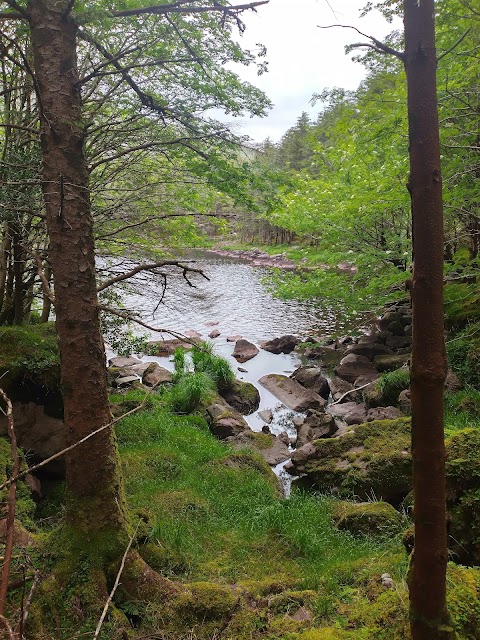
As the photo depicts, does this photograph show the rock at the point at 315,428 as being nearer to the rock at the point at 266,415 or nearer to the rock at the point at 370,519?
the rock at the point at 266,415

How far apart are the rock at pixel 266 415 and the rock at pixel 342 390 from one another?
190 centimetres

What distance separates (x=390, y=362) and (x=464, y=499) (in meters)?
9.28

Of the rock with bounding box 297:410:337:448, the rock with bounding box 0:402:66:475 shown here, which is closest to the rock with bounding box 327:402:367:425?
the rock with bounding box 297:410:337:448

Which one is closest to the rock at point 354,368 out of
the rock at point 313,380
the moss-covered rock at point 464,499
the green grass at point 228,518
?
the rock at point 313,380

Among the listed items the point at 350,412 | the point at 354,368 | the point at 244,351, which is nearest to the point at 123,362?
the point at 244,351

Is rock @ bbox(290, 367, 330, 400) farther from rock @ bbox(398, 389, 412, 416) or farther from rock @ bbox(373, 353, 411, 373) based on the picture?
rock @ bbox(398, 389, 412, 416)

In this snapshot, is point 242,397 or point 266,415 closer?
point 266,415

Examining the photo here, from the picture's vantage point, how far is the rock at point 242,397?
37.8ft

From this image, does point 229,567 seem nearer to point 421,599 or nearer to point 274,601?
point 274,601

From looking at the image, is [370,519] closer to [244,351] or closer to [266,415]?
[266,415]

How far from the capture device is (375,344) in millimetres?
14273

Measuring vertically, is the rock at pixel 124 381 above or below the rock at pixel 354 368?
above

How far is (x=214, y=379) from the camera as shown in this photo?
12.1m

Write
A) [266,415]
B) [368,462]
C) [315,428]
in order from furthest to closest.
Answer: [266,415] → [315,428] → [368,462]
